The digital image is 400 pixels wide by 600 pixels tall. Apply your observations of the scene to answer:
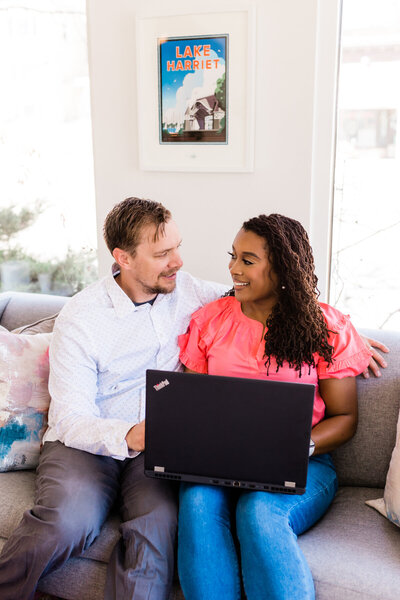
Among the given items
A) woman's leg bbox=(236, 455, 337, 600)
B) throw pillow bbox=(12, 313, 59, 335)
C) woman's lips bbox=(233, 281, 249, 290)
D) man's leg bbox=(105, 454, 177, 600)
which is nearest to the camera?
woman's leg bbox=(236, 455, 337, 600)

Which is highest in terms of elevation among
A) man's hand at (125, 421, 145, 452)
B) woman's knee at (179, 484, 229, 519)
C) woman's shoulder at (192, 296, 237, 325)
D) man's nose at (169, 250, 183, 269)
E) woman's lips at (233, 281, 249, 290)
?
man's nose at (169, 250, 183, 269)

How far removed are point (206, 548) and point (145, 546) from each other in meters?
0.16

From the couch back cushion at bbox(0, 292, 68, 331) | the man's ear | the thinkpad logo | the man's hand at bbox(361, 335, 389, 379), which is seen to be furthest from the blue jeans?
the couch back cushion at bbox(0, 292, 68, 331)

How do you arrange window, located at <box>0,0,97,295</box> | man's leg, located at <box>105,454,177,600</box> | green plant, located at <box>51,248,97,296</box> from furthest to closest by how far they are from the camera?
green plant, located at <box>51,248,97,296</box>, window, located at <box>0,0,97,295</box>, man's leg, located at <box>105,454,177,600</box>

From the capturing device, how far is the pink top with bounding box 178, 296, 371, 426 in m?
1.65

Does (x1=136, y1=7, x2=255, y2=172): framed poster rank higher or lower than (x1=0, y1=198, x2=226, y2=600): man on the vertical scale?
higher

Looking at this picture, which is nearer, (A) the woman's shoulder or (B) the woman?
(B) the woman

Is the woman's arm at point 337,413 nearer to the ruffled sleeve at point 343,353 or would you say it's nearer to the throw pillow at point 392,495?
the ruffled sleeve at point 343,353

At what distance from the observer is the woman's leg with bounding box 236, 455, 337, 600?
1.29m

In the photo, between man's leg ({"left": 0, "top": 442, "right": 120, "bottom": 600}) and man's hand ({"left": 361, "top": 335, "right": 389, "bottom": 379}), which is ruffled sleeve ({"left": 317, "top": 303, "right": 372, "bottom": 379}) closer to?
man's hand ({"left": 361, "top": 335, "right": 389, "bottom": 379})

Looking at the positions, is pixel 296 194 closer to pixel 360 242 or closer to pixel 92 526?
pixel 360 242

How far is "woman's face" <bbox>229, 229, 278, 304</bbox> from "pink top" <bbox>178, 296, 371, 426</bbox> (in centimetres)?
9

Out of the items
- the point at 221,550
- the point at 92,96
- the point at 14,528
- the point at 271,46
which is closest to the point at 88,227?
the point at 92,96

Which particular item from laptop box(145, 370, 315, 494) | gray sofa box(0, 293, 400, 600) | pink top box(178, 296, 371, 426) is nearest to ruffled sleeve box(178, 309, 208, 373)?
pink top box(178, 296, 371, 426)
